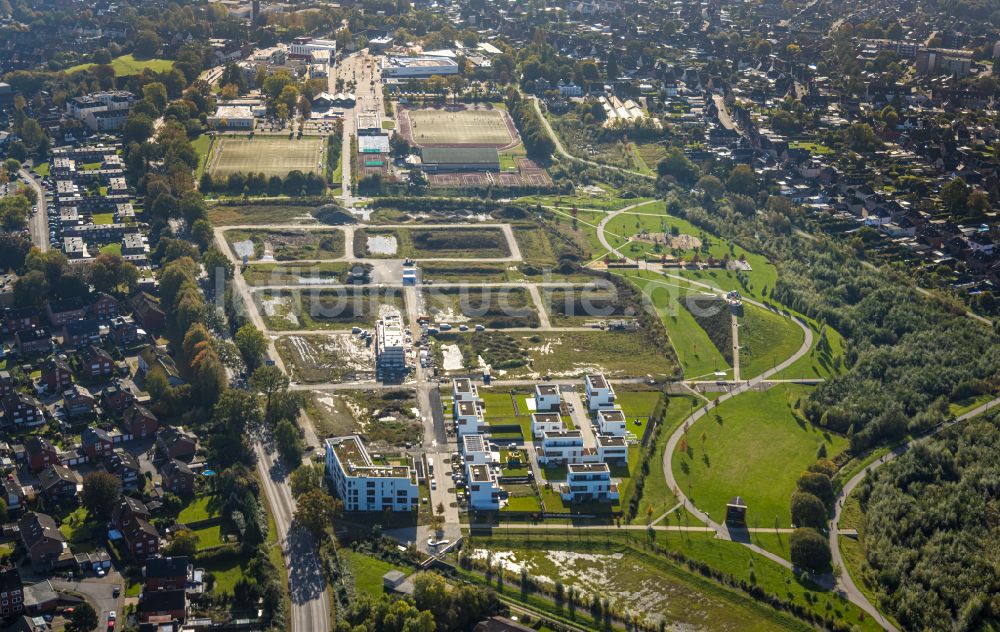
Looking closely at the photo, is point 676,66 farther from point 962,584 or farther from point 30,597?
point 30,597

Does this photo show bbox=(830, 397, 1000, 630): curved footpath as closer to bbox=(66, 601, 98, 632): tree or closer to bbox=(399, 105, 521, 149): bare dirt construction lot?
bbox=(66, 601, 98, 632): tree

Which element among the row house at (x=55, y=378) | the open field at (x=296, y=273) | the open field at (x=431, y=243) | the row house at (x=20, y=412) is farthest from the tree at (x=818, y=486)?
the row house at (x=55, y=378)

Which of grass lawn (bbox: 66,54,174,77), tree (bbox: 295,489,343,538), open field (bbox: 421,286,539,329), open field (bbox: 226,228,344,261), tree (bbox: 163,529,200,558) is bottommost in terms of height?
grass lawn (bbox: 66,54,174,77)

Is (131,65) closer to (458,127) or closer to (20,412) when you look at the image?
(458,127)

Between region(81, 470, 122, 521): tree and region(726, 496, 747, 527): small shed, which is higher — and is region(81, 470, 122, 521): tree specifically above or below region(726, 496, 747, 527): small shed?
above

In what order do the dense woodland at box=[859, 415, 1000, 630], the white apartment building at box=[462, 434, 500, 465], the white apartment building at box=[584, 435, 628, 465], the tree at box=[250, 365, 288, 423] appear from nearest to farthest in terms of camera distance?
the dense woodland at box=[859, 415, 1000, 630] < the white apartment building at box=[462, 434, 500, 465] < the white apartment building at box=[584, 435, 628, 465] < the tree at box=[250, 365, 288, 423]

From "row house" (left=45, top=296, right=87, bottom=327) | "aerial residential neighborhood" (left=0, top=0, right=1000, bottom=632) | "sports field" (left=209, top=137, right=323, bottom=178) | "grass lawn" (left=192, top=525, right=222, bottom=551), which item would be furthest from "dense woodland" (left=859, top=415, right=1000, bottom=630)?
"sports field" (left=209, top=137, right=323, bottom=178)

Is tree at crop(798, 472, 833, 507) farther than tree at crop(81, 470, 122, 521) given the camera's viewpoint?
Yes

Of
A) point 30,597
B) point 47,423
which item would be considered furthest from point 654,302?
point 30,597
